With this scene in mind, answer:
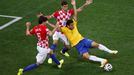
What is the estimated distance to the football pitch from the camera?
13.8m

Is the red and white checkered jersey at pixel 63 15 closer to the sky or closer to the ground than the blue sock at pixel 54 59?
closer to the sky

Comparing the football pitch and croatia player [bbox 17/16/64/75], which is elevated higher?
croatia player [bbox 17/16/64/75]

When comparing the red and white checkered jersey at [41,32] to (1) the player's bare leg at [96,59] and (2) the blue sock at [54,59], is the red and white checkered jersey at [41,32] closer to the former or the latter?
(2) the blue sock at [54,59]

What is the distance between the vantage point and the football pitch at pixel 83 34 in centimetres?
1377

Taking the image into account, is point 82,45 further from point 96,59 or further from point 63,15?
point 63,15

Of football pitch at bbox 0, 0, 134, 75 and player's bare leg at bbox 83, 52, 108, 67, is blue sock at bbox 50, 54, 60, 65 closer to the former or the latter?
football pitch at bbox 0, 0, 134, 75

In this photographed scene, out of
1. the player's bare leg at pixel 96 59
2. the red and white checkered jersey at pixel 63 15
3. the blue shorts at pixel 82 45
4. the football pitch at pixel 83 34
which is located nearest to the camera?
the player's bare leg at pixel 96 59

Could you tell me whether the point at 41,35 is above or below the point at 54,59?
above

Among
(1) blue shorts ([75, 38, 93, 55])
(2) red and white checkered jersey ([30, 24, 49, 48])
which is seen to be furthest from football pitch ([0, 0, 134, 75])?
(2) red and white checkered jersey ([30, 24, 49, 48])

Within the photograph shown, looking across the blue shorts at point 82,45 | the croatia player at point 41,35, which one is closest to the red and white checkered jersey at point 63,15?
the blue shorts at point 82,45

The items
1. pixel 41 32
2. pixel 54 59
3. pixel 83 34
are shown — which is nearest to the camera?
pixel 41 32

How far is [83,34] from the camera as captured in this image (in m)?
16.7

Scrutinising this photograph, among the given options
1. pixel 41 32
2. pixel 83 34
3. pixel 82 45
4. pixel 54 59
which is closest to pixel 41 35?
pixel 41 32

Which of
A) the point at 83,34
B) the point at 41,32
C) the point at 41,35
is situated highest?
the point at 41,32
